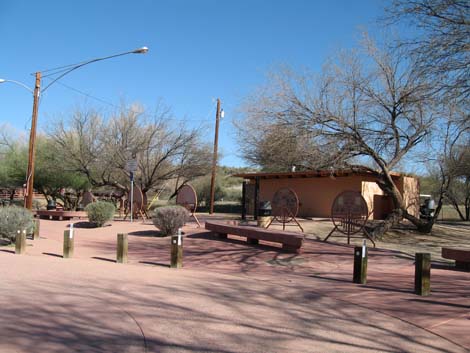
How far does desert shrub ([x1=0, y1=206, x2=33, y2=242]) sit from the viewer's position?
1481 centimetres

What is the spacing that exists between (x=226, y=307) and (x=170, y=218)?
31.7ft

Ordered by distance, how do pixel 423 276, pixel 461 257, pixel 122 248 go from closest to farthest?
pixel 423 276
pixel 461 257
pixel 122 248

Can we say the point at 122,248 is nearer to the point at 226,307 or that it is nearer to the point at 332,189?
the point at 226,307

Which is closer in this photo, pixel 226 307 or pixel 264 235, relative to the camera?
pixel 226 307

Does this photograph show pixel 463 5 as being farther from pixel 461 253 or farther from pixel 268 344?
pixel 268 344

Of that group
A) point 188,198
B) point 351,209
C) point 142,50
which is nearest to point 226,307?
point 351,209

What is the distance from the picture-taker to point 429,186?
134ft

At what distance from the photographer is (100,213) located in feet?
64.4

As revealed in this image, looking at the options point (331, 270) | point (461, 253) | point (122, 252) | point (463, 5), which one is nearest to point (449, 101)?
point (463, 5)

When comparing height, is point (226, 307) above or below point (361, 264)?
below

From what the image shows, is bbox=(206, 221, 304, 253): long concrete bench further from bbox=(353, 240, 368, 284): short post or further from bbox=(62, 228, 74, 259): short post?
bbox=(62, 228, 74, 259): short post

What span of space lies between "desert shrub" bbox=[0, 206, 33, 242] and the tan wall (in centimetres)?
1657

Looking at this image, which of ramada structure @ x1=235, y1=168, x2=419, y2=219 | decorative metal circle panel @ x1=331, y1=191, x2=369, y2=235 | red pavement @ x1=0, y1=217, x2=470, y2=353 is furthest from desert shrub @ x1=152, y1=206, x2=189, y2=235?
ramada structure @ x1=235, y1=168, x2=419, y2=219

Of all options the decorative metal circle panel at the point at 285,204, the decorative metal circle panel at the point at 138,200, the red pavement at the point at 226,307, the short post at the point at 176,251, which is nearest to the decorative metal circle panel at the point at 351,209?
the decorative metal circle panel at the point at 285,204
